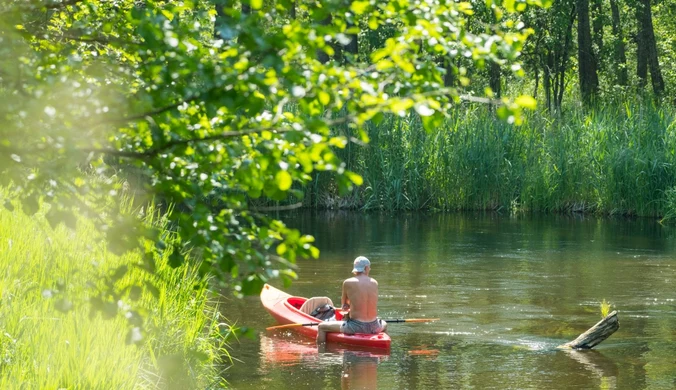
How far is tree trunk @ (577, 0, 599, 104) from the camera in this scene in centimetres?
2953

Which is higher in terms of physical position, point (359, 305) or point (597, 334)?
point (359, 305)

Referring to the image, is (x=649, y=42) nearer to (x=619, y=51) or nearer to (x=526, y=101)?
(x=619, y=51)

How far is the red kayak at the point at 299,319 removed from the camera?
10508 mm

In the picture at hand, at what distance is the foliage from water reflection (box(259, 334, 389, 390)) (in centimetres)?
567

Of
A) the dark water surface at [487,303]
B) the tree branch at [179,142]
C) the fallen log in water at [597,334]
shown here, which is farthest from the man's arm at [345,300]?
the tree branch at [179,142]

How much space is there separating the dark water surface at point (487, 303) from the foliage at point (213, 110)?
217 inches

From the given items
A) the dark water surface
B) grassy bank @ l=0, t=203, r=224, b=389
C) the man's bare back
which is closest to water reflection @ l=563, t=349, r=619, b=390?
the dark water surface

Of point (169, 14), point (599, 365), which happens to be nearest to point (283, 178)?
point (169, 14)

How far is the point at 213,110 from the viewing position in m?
3.30

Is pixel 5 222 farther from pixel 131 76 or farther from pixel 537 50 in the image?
pixel 537 50

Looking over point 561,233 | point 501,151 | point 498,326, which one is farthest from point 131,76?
point 501,151

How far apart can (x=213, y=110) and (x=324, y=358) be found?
728cm

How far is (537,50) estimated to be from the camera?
1289 inches

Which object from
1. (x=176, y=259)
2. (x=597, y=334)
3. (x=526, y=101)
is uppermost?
(x=526, y=101)
